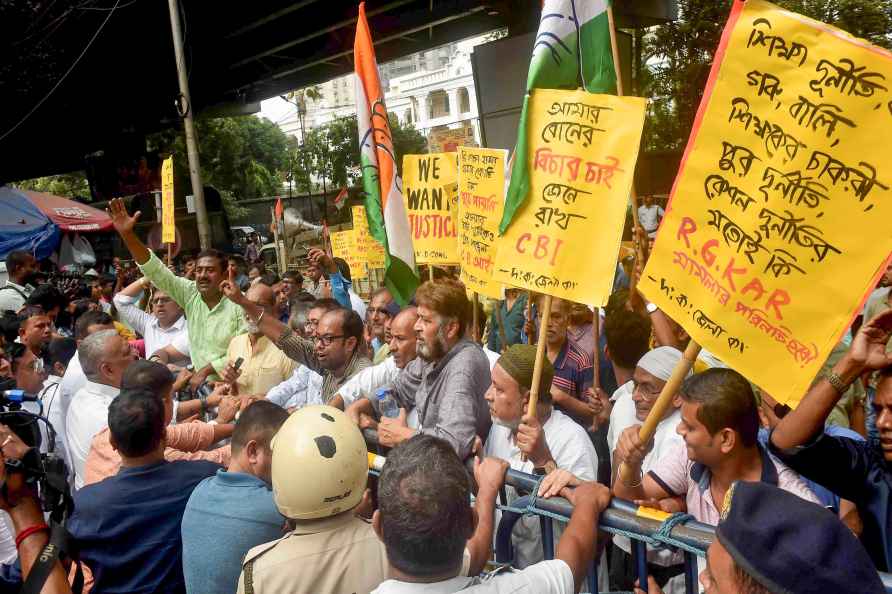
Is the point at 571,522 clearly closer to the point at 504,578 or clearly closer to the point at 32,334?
the point at 504,578

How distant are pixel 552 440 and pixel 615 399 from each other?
1.07 m

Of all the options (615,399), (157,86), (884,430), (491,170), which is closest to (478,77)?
(491,170)

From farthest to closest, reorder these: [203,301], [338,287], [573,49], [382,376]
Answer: [338,287] < [203,301] < [382,376] < [573,49]

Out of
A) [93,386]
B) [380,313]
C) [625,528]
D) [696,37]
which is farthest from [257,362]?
[696,37]

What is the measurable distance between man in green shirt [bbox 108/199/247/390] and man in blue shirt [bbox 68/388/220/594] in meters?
2.90

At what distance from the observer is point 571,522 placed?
7.34ft

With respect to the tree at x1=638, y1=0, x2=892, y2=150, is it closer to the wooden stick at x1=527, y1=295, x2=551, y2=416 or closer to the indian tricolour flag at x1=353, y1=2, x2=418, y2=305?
the indian tricolour flag at x1=353, y1=2, x2=418, y2=305

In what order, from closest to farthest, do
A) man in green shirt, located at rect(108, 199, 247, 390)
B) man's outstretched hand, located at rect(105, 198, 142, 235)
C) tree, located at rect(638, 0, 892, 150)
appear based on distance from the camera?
man in green shirt, located at rect(108, 199, 247, 390) < man's outstretched hand, located at rect(105, 198, 142, 235) < tree, located at rect(638, 0, 892, 150)

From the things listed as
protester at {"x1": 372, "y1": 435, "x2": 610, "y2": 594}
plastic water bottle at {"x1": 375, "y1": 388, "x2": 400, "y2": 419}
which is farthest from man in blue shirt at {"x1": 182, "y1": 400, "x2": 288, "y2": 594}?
plastic water bottle at {"x1": 375, "y1": 388, "x2": 400, "y2": 419}

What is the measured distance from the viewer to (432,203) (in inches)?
214

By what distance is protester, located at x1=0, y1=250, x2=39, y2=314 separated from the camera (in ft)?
28.5

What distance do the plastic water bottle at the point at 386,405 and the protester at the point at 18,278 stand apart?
6204mm

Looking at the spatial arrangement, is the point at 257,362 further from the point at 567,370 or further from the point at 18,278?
the point at 18,278

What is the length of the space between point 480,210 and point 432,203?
2.56 feet
